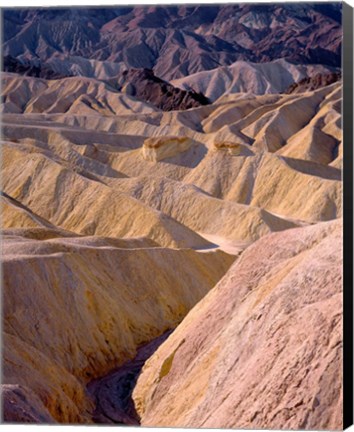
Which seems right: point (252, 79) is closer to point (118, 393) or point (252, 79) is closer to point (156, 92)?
point (156, 92)

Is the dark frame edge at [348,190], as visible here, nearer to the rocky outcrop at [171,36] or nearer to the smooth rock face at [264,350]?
the smooth rock face at [264,350]

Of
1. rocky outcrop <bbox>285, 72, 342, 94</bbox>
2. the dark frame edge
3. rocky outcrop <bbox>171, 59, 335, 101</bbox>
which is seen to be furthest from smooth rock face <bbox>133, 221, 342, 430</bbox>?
rocky outcrop <bbox>171, 59, 335, 101</bbox>

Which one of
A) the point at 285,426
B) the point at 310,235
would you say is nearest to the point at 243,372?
the point at 285,426

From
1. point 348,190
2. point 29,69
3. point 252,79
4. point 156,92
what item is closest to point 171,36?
point 252,79

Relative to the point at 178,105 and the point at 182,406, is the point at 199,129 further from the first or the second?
the point at 182,406

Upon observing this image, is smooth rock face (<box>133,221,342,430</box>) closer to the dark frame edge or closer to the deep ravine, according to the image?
the dark frame edge

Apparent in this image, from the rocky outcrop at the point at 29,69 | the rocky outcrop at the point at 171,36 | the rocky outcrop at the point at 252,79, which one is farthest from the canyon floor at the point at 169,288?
the rocky outcrop at the point at 171,36
